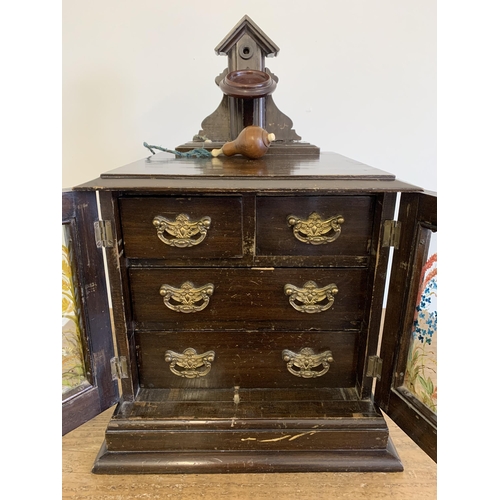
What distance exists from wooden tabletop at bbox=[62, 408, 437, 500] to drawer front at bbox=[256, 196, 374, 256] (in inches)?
21.9

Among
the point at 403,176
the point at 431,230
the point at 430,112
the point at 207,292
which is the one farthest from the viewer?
the point at 403,176

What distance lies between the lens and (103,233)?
848 millimetres

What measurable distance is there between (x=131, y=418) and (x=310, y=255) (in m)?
0.60

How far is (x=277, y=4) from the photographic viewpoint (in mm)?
1441

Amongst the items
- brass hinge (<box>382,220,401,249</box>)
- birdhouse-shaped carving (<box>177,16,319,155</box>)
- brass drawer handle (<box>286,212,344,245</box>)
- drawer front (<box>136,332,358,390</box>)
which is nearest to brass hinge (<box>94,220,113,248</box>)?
drawer front (<box>136,332,358,390</box>)

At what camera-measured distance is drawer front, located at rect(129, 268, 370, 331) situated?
91cm

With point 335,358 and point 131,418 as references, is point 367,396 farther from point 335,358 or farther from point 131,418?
point 131,418

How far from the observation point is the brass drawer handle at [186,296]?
35.8 inches

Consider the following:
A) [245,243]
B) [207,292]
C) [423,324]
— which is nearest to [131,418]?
[207,292]

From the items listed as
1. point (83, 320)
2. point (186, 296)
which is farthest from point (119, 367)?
point (186, 296)

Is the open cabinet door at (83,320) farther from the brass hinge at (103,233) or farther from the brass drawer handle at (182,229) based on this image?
the brass drawer handle at (182,229)

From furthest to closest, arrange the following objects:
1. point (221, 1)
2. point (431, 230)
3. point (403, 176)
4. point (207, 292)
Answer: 1. point (403, 176)
2. point (221, 1)
3. point (207, 292)
4. point (431, 230)

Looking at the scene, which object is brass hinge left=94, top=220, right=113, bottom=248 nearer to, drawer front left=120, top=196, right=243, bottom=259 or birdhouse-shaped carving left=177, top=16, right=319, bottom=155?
drawer front left=120, top=196, right=243, bottom=259

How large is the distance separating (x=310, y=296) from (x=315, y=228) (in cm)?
17
